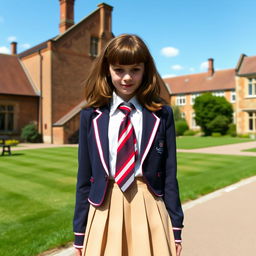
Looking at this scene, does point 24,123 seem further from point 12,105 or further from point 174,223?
point 174,223

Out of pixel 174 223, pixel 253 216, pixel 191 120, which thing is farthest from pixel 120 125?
pixel 191 120

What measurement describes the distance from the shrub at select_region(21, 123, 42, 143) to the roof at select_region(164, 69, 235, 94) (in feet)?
89.6

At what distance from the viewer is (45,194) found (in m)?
6.27

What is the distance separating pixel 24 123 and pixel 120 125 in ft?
81.6

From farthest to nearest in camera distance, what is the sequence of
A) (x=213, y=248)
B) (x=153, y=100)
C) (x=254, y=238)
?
(x=254, y=238), (x=213, y=248), (x=153, y=100)

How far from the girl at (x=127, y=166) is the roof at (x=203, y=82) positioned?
1622 inches

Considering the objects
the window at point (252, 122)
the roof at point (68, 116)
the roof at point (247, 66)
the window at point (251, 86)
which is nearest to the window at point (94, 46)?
the roof at point (68, 116)

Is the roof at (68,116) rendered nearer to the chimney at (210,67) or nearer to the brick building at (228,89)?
the brick building at (228,89)

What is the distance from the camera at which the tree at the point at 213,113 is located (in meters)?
35.4

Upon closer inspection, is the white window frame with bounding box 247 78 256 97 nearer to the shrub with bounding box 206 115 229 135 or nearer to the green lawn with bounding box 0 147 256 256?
the shrub with bounding box 206 115 229 135

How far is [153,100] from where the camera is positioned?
201 centimetres

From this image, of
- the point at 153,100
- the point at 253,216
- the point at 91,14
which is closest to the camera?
the point at 153,100

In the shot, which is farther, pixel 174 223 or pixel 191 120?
pixel 191 120

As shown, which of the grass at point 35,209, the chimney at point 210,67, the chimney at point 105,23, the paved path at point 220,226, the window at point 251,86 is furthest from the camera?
the chimney at point 210,67
